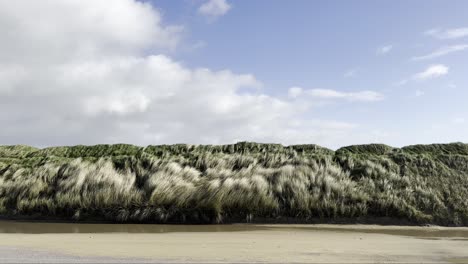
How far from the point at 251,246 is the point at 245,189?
286cm

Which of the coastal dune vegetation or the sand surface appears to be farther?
the coastal dune vegetation

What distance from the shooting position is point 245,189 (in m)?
8.59

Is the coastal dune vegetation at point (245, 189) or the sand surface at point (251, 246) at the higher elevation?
the coastal dune vegetation at point (245, 189)

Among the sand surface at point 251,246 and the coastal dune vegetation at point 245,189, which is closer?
the sand surface at point 251,246

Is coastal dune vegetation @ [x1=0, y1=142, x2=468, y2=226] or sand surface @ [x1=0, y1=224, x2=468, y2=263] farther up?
coastal dune vegetation @ [x1=0, y1=142, x2=468, y2=226]

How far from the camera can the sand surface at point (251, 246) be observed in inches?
195

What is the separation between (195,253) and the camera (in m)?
5.23

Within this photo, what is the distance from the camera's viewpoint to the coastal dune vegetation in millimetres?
8414

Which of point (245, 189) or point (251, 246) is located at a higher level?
point (245, 189)

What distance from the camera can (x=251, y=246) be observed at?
5.75m

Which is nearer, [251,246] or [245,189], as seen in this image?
[251,246]

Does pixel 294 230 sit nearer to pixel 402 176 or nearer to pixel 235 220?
pixel 235 220

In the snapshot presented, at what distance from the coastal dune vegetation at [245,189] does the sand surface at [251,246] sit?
69 cm

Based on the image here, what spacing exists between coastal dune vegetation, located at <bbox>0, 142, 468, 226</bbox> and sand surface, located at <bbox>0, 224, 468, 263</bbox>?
692mm
